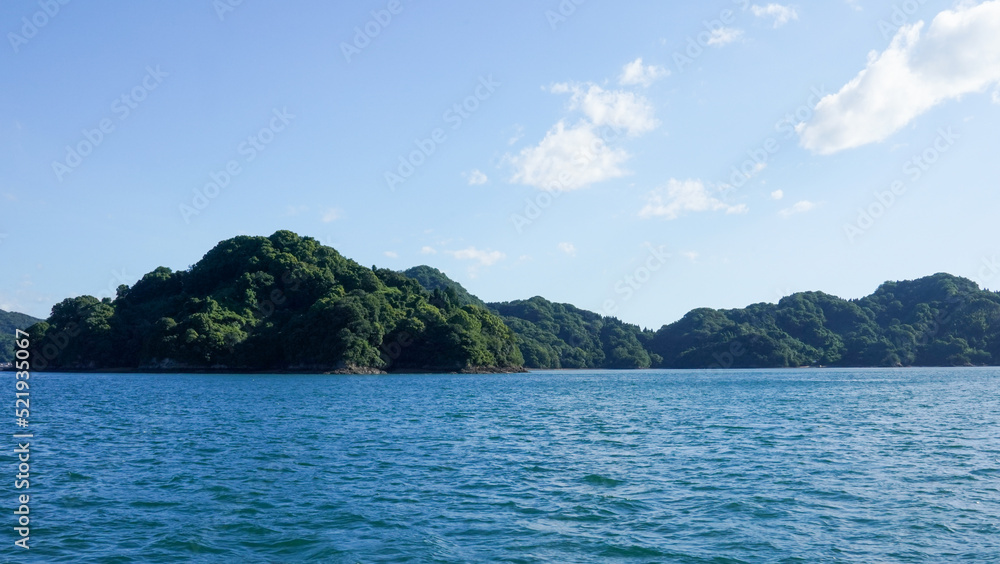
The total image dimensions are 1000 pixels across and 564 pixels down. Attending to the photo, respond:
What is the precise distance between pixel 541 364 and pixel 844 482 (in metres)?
180

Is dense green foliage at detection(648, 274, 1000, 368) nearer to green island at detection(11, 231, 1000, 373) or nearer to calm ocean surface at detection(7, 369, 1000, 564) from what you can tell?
green island at detection(11, 231, 1000, 373)

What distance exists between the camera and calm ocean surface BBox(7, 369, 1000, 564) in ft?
40.7

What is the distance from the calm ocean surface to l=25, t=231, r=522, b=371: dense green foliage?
82483 millimetres

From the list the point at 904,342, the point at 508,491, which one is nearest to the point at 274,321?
the point at 508,491

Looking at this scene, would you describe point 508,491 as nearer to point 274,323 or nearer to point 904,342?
point 274,323

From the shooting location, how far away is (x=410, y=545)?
41.1 feet

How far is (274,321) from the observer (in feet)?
413

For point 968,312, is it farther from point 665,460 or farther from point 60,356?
point 60,356

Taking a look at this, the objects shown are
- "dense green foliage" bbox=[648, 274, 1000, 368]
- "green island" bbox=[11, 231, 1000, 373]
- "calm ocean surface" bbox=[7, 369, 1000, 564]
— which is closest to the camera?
"calm ocean surface" bbox=[7, 369, 1000, 564]

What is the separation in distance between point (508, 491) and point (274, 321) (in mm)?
116643

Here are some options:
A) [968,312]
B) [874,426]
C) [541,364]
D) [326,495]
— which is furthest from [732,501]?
[968,312]

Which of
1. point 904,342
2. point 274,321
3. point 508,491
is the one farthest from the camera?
point 904,342

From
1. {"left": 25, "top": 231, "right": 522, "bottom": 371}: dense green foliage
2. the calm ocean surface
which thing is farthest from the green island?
the calm ocean surface

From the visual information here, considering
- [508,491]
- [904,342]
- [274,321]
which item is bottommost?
[508,491]
